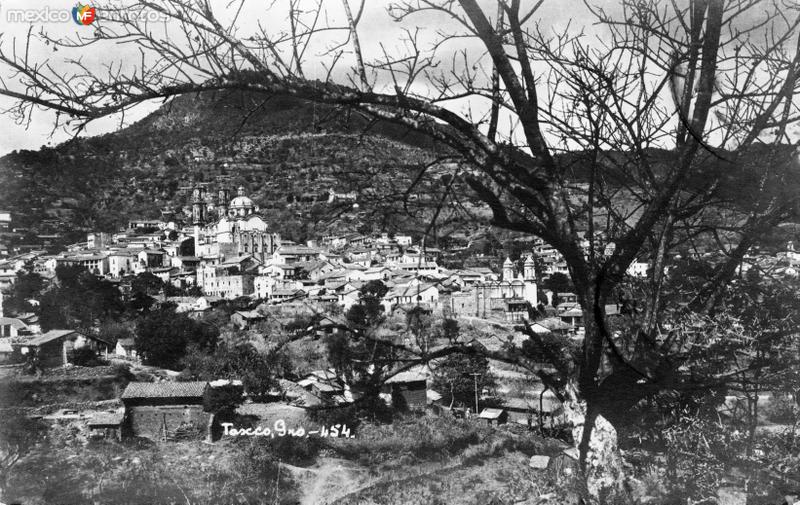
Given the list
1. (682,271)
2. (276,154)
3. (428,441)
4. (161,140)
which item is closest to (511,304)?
(428,441)

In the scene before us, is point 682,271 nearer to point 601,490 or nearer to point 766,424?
point 601,490

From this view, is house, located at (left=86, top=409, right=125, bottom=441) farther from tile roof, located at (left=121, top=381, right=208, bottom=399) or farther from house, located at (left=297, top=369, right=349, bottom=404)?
house, located at (left=297, top=369, right=349, bottom=404)

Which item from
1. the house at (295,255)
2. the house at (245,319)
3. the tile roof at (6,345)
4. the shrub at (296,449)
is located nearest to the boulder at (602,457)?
the shrub at (296,449)

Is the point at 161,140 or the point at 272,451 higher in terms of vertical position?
the point at 161,140

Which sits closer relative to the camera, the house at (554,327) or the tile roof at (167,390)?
the house at (554,327)

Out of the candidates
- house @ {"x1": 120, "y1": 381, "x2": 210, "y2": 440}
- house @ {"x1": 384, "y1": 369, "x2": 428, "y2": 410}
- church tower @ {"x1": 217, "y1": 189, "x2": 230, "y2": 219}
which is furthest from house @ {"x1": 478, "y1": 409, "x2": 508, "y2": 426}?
church tower @ {"x1": 217, "y1": 189, "x2": 230, "y2": 219}

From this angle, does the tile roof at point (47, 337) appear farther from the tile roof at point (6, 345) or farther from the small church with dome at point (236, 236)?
the small church with dome at point (236, 236)

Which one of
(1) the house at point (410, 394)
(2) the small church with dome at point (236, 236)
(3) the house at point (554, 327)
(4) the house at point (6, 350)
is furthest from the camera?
(2) the small church with dome at point (236, 236)
